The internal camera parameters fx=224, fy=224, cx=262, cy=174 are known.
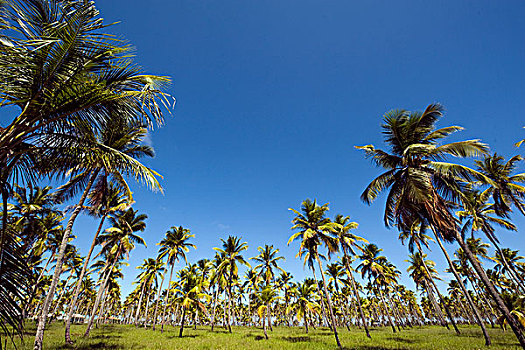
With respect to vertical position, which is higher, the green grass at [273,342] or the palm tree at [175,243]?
the palm tree at [175,243]

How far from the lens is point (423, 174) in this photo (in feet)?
32.6

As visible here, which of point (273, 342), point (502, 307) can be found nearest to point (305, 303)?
point (273, 342)

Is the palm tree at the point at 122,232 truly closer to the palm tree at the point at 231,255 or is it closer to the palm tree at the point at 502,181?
the palm tree at the point at 231,255

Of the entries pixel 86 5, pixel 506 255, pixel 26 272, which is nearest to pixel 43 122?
pixel 86 5

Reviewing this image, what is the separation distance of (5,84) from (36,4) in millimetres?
1336

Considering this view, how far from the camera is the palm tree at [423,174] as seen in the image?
31.8 feet

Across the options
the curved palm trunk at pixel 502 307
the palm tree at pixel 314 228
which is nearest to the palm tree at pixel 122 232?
the palm tree at pixel 314 228

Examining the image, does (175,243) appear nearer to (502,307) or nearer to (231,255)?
(231,255)

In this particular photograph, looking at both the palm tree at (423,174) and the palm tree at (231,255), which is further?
the palm tree at (231,255)

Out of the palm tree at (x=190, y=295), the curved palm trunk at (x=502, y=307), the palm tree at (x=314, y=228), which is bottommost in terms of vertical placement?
the curved palm trunk at (x=502, y=307)

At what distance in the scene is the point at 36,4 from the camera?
11.4 ft

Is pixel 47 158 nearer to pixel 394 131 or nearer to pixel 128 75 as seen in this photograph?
pixel 128 75

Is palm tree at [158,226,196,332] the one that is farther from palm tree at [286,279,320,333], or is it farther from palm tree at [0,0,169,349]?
palm tree at [0,0,169,349]

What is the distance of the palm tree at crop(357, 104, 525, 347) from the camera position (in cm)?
970
